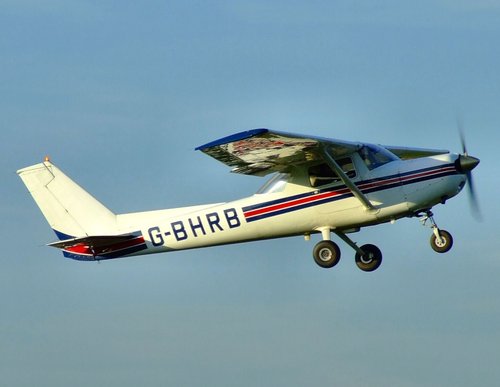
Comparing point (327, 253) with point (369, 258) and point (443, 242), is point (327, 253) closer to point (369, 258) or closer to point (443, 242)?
point (369, 258)

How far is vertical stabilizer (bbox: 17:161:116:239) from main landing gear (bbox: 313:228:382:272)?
4415mm

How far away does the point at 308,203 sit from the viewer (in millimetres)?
21750

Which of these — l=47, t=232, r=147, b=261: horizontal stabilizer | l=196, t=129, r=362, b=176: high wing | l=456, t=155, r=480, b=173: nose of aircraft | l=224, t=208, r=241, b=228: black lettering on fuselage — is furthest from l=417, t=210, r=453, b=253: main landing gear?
l=47, t=232, r=147, b=261: horizontal stabilizer

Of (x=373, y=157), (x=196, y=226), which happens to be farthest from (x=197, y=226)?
(x=373, y=157)

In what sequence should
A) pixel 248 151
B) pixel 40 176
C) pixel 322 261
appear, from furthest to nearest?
pixel 40 176 → pixel 322 261 → pixel 248 151

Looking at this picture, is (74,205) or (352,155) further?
(74,205)

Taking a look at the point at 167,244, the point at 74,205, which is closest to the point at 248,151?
the point at 167,244

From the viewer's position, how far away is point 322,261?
22.1 metres

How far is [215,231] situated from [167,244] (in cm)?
109

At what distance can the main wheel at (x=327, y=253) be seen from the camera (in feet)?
72.0

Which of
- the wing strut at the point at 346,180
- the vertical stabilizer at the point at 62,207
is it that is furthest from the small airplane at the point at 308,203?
the vertical stabilizer at the point at 62,207

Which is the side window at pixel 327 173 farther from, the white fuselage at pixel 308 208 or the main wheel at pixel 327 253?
the main wheel at pixel 327 253

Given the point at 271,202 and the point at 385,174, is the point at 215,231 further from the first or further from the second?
the point at 385,174

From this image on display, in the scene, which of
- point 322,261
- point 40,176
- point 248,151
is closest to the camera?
point 248,151
